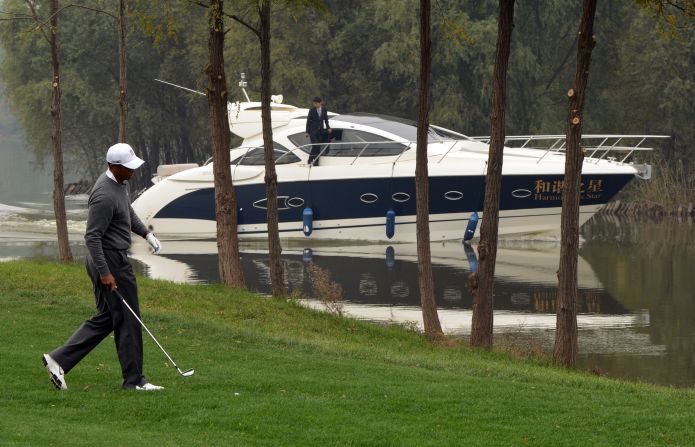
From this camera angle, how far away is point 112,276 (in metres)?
9.93

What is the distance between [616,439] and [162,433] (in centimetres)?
310

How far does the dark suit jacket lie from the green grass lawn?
1826 cm

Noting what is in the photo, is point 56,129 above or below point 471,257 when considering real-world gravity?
above

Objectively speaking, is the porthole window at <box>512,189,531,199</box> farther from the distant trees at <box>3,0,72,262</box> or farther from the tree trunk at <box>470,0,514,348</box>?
the tree trunk at <box>470,0,514,348</box>

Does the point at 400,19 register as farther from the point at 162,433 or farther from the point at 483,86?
the point at 162,433

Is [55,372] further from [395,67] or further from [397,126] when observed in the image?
[395,67]

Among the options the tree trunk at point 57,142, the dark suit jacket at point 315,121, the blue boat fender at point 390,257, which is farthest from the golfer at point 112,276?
the dark suit jacket at point 315,121

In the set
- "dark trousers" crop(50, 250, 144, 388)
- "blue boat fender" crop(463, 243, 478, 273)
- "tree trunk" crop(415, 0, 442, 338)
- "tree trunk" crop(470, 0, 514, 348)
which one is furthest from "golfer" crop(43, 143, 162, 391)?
"blue boat fender" crop(463, 243, 478, 273)

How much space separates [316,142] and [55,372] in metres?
23.5

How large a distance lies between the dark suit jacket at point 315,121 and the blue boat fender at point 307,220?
2.03m

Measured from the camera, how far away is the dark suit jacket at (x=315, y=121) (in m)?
32.8

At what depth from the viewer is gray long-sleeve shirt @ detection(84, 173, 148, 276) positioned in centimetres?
980

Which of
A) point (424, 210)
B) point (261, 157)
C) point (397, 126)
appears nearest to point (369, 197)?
point (397, 126)

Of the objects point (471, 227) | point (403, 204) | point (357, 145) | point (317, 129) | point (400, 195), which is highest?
point (317, 129)
